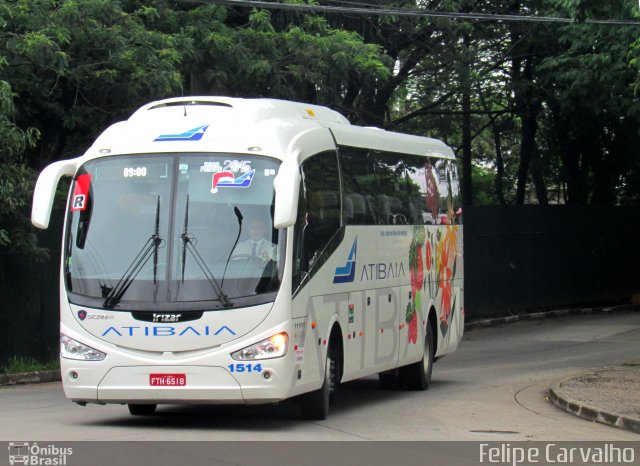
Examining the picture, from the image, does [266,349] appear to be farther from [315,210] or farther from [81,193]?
[81,193]

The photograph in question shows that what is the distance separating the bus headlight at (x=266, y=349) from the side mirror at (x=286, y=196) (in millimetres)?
1162

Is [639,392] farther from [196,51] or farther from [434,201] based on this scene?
[196,51]

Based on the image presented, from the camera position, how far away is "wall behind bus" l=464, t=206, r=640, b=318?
98.2 feet

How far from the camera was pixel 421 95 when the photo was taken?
3139cm

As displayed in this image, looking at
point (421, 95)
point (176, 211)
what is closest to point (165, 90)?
point (176, 211)

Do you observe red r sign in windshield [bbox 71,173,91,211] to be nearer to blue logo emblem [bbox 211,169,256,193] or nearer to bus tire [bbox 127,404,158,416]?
blue logo emblem [bbox 211,169,256,193]

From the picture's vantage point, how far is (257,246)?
1165cm

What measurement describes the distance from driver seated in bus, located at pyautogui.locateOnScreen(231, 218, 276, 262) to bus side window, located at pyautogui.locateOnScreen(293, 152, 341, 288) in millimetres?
366

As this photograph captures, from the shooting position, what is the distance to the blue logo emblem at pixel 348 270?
521 inches

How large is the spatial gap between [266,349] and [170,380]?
1013 mm

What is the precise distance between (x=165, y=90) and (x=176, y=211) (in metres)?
7.53
